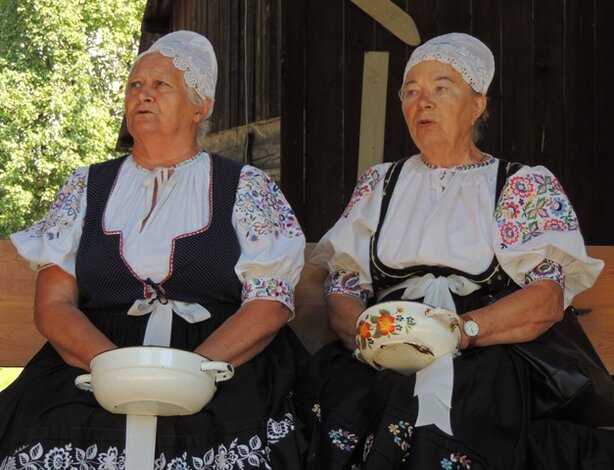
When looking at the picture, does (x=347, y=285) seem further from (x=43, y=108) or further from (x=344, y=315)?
(x=43, y=108)

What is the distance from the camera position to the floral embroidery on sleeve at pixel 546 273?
2.85 meters

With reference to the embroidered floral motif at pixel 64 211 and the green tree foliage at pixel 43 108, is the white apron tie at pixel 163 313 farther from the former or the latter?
the green tree foliage at pixel 43 108

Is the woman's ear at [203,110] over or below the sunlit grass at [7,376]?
over

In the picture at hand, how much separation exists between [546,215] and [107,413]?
1268 millimetres

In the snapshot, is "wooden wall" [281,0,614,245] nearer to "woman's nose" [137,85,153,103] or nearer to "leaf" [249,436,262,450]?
"woman's nose" [137,85,153,103]

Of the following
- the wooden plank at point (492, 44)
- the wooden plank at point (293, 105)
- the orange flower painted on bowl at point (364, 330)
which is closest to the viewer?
the orange flower painted on bowl at point (364, 330)

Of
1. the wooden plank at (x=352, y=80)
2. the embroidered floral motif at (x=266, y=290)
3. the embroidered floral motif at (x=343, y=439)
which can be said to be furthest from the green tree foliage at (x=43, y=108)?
the embroidered floral motif at (x=343, y=439)

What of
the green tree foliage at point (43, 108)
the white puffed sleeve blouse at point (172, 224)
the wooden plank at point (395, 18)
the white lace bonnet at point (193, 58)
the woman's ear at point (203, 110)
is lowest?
the green tree foliage at point (43, 108)

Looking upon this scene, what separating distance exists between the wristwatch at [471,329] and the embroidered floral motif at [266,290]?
1.56 feet

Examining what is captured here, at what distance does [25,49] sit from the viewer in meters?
18.3

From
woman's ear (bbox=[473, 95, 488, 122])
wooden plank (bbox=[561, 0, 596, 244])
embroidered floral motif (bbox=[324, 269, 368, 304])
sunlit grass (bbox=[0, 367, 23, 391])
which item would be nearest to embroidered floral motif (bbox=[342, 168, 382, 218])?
embroidered floral motif (bbox=[324, 269, 368, 304])

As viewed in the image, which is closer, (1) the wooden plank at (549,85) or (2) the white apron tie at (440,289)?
(2) the white apron tie at (440,289)

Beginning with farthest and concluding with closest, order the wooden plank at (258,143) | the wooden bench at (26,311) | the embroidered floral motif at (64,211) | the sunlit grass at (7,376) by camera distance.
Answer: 1. the sunlit grass at (7,376)
2. the wooden plank at (258,143)
3. the wooden bench at (26,311)
4. the embroidered floral motif at (64,211)

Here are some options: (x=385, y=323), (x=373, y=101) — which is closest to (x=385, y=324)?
(x=385, y=323)
